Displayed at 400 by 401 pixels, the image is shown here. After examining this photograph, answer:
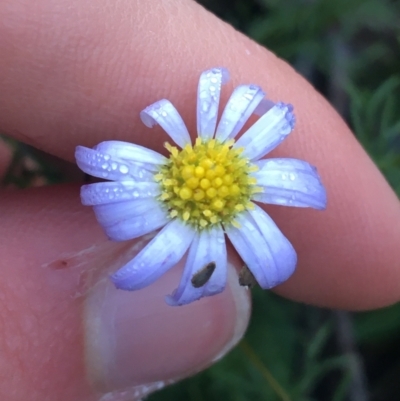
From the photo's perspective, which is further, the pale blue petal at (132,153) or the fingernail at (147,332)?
the fingernail at (147,332)

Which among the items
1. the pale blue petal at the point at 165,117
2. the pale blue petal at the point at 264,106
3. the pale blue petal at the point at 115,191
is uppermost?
the pale blue petal at the point at 264,106

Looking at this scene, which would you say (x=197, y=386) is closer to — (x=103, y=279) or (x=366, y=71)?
(x=103, y=279)

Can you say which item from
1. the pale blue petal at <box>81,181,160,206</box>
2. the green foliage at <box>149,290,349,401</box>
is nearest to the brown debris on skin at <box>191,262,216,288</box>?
the pale blue petal at <box>81,181,160,206</box>

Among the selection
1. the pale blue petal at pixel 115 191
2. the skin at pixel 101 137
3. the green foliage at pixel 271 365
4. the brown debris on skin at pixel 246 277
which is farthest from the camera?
the green foliage at pixel 271 365

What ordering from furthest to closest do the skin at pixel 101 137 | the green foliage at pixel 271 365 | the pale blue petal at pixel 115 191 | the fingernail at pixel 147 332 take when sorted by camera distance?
the green foliage at pixel 271 365 → the fingernail at pixel 147 332 → the skin at pixel 101 137 → the pale blue petal at pixel 115 191

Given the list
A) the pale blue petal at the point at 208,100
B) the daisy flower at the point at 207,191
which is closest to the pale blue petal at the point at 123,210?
the daisy flower at the point at 207,191

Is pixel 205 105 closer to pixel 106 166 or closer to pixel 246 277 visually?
pixel 106 166

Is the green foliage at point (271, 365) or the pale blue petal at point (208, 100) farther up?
the pale blue petal at point (208, 100)

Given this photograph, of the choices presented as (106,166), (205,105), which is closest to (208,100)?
(205,105)

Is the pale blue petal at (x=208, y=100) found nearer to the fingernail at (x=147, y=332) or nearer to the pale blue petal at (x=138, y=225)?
the pale blue petal at (x=138, y=225)

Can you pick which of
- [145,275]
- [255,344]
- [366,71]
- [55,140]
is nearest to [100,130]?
[55,140]
